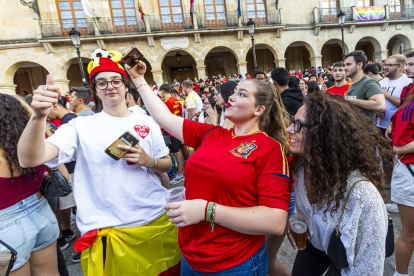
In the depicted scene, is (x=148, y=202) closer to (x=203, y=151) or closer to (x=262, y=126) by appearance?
(x=203, y=151)

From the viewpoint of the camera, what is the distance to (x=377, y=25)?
59.0 feet

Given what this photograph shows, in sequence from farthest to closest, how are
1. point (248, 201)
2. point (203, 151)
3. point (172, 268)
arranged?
1. point (172, 268)
2. point (203, 151)
3. point (248, 201)

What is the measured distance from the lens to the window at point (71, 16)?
46.1 ft

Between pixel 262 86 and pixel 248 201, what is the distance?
0.83m

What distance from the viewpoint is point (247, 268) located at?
1308 mm

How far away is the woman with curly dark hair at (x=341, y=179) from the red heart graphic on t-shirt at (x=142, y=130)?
1080 mm

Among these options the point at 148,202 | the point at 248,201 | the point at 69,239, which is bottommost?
the point at 69,239

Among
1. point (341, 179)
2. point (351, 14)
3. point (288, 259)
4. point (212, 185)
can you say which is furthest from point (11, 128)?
point (351, 14)

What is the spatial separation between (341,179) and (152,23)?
1604cm

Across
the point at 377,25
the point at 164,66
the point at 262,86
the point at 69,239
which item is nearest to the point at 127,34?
the point at 164,66

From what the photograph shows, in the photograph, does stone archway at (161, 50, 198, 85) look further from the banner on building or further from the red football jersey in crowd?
the red football jersey in crowd

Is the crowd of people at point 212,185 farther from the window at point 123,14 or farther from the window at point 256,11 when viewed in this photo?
the window at point 256,11

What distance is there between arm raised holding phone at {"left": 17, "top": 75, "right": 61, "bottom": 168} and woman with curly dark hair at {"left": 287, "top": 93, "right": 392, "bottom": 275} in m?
1.37

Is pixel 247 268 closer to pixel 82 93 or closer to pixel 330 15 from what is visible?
pixel 82 93
